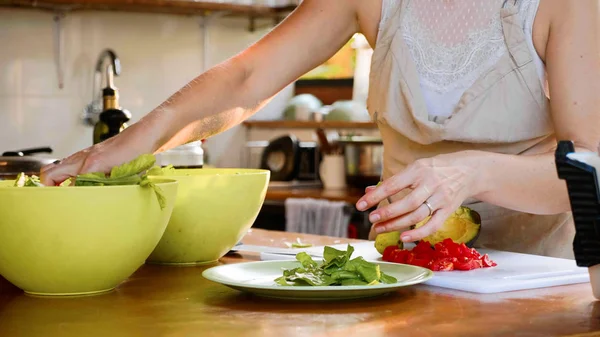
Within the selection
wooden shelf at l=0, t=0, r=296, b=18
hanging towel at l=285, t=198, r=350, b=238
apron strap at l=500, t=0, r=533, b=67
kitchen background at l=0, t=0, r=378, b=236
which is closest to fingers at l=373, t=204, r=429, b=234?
apron strap at l=500, t=0, r=533, b=67

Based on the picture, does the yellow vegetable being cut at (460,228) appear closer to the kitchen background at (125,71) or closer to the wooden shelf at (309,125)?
the kitchen background at (125,71)

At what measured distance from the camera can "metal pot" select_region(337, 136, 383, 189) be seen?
4168 mm

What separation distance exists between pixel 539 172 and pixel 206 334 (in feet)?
2.15

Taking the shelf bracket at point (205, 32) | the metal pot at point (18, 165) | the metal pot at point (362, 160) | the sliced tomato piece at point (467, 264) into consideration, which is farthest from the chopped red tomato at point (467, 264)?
the shelf bracket at point (205, 32)

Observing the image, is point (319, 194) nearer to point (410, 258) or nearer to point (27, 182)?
point (410, 258)

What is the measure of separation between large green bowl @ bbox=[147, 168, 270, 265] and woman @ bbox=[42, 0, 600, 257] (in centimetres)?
13

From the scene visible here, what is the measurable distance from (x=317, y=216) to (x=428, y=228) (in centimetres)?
258

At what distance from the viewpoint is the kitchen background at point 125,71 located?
4.47m

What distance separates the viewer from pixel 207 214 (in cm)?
152

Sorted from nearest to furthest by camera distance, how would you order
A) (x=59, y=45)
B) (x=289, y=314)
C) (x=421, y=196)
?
(x=289, y=314) → (x=421, y=196) → (x=59, y=45)

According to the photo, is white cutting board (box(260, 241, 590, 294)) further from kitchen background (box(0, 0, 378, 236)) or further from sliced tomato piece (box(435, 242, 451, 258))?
kitchen background (box(0, 0, 378, 236))

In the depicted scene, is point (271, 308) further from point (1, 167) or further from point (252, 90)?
point (1, 167)

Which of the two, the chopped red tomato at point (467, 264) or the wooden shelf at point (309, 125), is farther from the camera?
the wooden shelf at point (309, 125)

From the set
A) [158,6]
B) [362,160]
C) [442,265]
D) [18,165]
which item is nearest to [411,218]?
[442,265]
